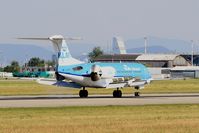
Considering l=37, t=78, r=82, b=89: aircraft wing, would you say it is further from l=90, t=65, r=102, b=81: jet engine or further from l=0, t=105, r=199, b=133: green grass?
l=0, t=105, r=199, b=133: green grass

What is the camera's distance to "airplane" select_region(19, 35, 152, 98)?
57844 millimetres

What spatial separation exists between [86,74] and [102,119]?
25.4 metres

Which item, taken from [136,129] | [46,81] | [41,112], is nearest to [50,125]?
[136,129]

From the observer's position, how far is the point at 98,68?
5919cm

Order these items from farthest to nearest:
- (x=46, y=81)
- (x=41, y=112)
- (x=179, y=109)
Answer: (x=46, y=81) < (x=179, y=109) < (x=41, y=112)

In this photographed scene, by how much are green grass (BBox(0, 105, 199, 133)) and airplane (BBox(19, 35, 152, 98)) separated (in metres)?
15.4

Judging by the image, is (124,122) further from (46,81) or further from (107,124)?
(46,81)

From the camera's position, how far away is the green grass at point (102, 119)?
92.3 feet

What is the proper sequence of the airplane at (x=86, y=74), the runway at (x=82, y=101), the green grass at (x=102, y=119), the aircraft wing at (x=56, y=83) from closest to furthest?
the green grass at (x=102, y=119) < the runway at (x=82, y=101) < the airplane at (x=86, y=74) < the aircraft wing at (x=56, y=83)

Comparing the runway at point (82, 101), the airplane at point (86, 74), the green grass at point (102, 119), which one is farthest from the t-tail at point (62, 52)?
the green grass at point (102, 119)

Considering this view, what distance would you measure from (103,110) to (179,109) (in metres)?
4.86

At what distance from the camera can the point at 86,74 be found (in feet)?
192

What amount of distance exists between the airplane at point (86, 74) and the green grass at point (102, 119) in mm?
15440

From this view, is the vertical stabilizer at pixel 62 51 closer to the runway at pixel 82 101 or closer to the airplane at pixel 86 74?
the airplane at pixel 86 74
